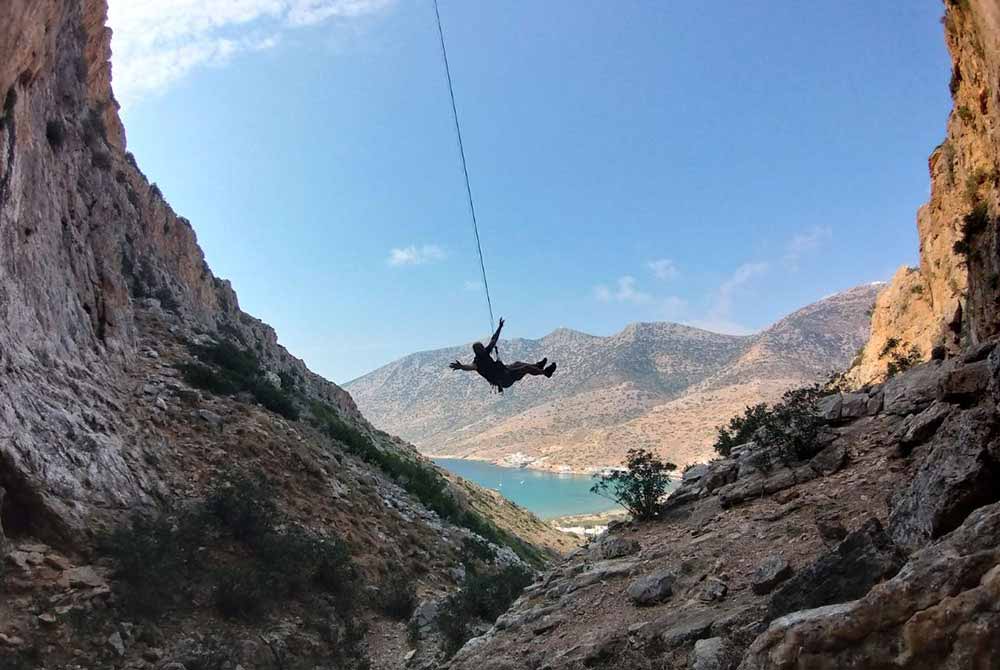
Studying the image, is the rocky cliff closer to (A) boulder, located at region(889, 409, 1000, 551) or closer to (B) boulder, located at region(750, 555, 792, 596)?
(A) boulder, located at region(889, 409, 1000, 551)

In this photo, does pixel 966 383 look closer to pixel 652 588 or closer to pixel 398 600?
pixel 652 588

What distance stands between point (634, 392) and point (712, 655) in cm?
11927

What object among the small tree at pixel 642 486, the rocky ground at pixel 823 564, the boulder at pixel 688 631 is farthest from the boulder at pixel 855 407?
the boulder at pixel 688 631

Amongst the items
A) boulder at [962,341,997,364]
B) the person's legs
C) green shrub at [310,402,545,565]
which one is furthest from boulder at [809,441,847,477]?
green shrub at [310,402,545,565]

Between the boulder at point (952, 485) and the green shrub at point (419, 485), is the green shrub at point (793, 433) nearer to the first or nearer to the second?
the boulder at point (952, 485)

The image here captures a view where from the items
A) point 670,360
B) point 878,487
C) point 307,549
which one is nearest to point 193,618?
point 307,549

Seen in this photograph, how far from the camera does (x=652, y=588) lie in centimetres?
763

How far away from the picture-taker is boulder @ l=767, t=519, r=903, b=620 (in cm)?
444

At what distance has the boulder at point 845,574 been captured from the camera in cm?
444

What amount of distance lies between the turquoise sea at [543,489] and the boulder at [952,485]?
3090 inches

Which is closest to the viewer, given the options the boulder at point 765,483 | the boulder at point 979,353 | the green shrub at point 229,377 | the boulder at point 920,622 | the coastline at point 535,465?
the boulder at point 920,622

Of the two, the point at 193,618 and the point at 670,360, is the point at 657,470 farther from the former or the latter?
the point at 670,360

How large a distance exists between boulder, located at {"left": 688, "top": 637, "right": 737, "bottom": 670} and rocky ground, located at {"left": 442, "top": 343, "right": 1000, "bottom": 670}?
0.02 m

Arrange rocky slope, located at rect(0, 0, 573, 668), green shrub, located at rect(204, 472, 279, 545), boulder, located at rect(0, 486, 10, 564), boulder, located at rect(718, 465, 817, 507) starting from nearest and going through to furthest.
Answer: boulder, located at rect(0, 486, 10, 564), rocky slope, located at rect(0, 0, 573, 668), boulder, located at rect(718, 465, 817, 507), green shrub, located at rect(204, 472, 279, 545)
